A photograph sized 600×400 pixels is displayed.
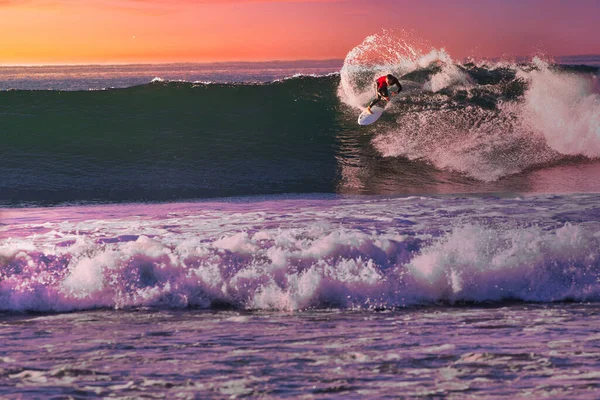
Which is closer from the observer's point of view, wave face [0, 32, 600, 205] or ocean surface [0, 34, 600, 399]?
ocean surface [0, 34, 600, 399]

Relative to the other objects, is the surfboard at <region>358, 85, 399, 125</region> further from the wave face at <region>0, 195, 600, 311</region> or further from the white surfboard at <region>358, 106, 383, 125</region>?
the wave face at <region>0, 195, 600, 311</region>

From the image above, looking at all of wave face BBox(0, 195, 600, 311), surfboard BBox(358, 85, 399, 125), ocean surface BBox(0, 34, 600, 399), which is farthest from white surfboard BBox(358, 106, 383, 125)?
wave face BBox(0, 195, 600, 311)

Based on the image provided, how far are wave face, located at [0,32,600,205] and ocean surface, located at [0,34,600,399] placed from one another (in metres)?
0.09

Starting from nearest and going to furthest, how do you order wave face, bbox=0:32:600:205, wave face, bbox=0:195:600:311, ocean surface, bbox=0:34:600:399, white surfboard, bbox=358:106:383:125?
ocean surface, bbox=0:34:600:399, wave face, bbox=0:195:600:311, wave face, bbox=0:32:600:205, white surfboard, bbox=358:106:383:125

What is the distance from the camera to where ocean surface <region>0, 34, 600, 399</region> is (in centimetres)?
400

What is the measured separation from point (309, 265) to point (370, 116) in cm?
950

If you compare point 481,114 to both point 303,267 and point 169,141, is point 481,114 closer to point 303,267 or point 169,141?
point 169,141

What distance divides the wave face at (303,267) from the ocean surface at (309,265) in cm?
2

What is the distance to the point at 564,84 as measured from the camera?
16547 mm

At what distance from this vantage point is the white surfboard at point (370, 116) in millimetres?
15109

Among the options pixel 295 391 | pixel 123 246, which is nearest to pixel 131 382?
pixel 295 391

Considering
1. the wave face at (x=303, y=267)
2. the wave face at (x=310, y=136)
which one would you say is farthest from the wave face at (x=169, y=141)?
the wave face at (x=303, y=267)

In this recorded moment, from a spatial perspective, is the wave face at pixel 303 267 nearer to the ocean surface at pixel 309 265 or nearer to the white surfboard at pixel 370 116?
the ocean surface at pixel 309 265

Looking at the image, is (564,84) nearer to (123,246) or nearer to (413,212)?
(413,212)
